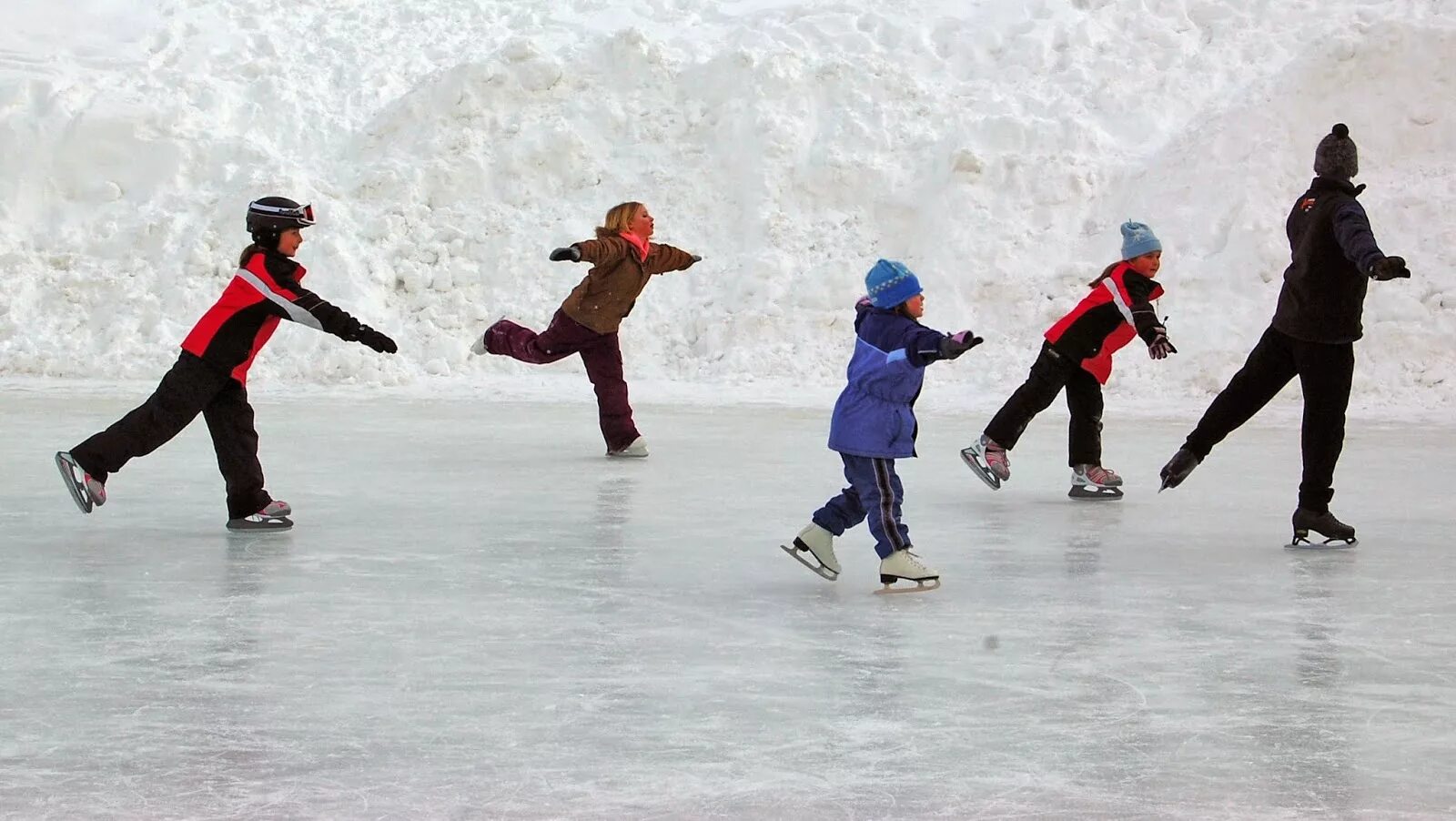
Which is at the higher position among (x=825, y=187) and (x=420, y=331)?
(x=825, y=187)

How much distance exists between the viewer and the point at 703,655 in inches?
200

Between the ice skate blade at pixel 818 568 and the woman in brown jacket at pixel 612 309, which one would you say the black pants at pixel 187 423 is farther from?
the woman in brown jacket at pixel 612 309

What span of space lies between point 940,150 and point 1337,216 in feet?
39.1

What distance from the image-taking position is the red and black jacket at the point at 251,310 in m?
7.23

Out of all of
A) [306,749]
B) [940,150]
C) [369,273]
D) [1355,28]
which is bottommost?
[306,749]

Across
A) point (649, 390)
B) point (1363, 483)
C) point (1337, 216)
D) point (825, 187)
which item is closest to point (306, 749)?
point (1337, 216)

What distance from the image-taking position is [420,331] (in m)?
16.6

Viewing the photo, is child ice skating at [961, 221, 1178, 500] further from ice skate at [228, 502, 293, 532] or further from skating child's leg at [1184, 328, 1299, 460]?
ice skate at [228, 502, 293, 532]

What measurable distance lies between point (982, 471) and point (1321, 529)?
78.6 inches

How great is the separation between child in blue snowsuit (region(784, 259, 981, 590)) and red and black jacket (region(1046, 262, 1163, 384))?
257cm

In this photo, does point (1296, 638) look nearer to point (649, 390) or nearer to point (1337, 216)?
point (1337, 216)

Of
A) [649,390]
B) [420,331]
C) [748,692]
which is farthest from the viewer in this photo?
[420,331]

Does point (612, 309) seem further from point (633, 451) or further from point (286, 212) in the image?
point (286, 212)

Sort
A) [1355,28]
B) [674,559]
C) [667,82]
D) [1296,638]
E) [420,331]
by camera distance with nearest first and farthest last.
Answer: [1296,638], [674,559], [420,331], [1355,28], [667,82]
